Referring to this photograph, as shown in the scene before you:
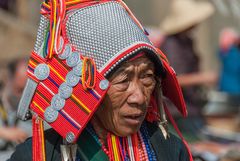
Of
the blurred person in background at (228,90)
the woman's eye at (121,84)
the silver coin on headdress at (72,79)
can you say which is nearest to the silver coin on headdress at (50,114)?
the silver coin on headdress at (72,79)

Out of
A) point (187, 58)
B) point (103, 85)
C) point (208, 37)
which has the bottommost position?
point (208, 37)

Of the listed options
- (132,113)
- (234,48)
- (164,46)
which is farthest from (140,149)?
(234,48)

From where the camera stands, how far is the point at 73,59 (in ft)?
10.7

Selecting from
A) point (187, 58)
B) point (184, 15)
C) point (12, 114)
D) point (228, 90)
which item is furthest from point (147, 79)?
point (228, 90)

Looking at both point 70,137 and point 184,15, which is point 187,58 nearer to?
point 184,15

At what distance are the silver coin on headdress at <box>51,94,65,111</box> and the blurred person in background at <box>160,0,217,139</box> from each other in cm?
372

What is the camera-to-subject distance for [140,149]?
3.50m

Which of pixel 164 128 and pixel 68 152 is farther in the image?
pixel 164 128

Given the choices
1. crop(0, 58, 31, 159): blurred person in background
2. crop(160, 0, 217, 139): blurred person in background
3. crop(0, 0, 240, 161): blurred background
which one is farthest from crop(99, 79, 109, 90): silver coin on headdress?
crop(0, 0, 240, 161): blurred background

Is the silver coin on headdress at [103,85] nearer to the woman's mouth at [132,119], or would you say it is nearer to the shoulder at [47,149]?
the woman's mouth at [132,119]

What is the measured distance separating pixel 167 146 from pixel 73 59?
1.98ft

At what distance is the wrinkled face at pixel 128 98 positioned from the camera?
3311mm

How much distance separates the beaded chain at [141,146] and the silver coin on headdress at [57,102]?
21 centimetres

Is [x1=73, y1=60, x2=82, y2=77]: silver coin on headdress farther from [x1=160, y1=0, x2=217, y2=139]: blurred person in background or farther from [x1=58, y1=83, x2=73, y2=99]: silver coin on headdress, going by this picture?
[x1=160, y1=0, x2=217, y2=139]: blurred person in background
